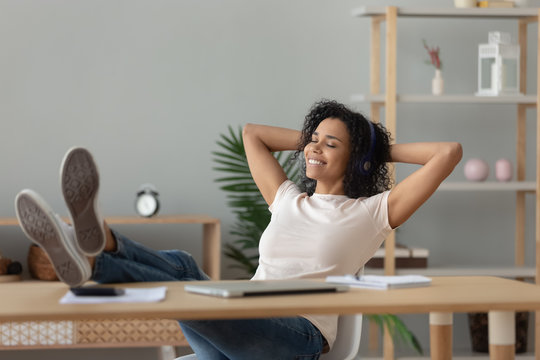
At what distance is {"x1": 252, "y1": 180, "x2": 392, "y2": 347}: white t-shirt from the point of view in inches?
89.4

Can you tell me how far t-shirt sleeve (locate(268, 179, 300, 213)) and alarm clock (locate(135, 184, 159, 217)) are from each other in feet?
4.22

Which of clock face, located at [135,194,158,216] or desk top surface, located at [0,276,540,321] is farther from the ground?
clock face, located at [135,194,158,216]

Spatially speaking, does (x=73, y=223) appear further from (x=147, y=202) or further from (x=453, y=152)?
(x=147, y=202)

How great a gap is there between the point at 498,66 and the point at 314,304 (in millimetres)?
2715

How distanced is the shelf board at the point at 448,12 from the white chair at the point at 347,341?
1937mm

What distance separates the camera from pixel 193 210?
407 centimetres

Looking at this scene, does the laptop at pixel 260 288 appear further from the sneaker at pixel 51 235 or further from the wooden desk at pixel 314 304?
the sneaker at pixel 51 235

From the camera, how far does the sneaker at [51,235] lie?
1594 mm

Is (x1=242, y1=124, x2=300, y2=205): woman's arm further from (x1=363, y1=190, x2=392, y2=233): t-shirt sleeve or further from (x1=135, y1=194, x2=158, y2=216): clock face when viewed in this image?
(x1=135, y1=194, x2=158, y2=216): clock face

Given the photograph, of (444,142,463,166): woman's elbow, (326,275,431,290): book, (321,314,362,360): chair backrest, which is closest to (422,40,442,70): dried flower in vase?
(444,142,463,166): woman's elbow

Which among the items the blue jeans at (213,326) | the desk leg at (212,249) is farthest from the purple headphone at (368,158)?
the desk leg at (212,249)

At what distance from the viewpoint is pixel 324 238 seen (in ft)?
7.50

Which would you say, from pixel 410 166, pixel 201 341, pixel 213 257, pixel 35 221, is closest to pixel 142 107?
pixel 213 257

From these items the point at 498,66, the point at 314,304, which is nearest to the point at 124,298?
the point at 314,304
